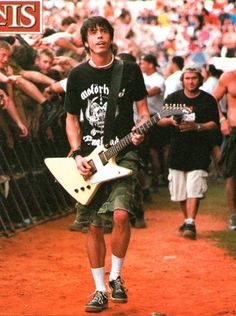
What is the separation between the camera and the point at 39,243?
11859mm

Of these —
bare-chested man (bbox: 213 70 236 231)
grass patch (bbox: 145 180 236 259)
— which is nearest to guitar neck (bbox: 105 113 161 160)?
grass patch (bbox: 145 180 236 259)

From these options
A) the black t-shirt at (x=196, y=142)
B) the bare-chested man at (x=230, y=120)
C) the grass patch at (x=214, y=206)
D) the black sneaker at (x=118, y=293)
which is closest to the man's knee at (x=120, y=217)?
the black sneaker at (x=118, y=293)

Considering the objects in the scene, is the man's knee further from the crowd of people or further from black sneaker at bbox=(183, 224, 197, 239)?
black sneaker at bbox=(183, 224, 197, 239)

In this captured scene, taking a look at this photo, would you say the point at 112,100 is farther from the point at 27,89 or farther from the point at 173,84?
the point at 173,84

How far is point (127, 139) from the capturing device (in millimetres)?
7992

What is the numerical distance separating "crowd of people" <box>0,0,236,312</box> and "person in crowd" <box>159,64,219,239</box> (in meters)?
0.01

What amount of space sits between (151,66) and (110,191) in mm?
9782

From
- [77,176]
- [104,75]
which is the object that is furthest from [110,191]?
[104,75]

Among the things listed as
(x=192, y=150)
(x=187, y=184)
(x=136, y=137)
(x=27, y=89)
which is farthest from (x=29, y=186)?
(x=136, y=137)

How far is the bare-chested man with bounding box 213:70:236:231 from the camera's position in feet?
42.0

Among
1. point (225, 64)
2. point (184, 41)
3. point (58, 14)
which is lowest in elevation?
point (184, 41)

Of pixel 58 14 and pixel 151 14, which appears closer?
pixel 58 14

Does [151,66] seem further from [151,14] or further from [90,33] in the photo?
[151,14]

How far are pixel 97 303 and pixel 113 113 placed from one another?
143 centimetres
